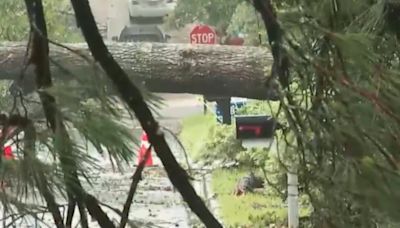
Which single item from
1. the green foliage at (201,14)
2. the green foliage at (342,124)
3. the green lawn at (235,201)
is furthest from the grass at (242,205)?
the green foliage at (342,124)

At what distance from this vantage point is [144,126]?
2.08 ft

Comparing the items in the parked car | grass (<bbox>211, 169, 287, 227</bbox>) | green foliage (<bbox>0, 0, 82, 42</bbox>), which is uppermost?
the parked car

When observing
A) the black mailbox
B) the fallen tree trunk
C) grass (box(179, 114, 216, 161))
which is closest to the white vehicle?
grass (box(179, 114, 216, 161))

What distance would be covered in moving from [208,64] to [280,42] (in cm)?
161

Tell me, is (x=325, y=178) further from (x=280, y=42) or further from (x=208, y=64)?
(x=208, y=64)

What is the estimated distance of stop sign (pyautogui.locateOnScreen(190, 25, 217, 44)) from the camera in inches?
113

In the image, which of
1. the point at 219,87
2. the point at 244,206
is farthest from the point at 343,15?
the point at 244,206

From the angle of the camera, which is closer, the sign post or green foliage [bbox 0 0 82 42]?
green foliage [bbox 0 0 82 42]

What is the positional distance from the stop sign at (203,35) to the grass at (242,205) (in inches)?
32.3

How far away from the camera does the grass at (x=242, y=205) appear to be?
3.80 meters

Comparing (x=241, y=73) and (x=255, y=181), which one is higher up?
(x=241, y=73)

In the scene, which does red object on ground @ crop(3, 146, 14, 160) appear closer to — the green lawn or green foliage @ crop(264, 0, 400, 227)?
green foliage @ crop(264, 0, 400, 227)

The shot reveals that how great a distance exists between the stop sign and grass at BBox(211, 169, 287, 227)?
0.82 m

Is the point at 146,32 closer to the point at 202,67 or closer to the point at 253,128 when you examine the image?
the point at 202,67
